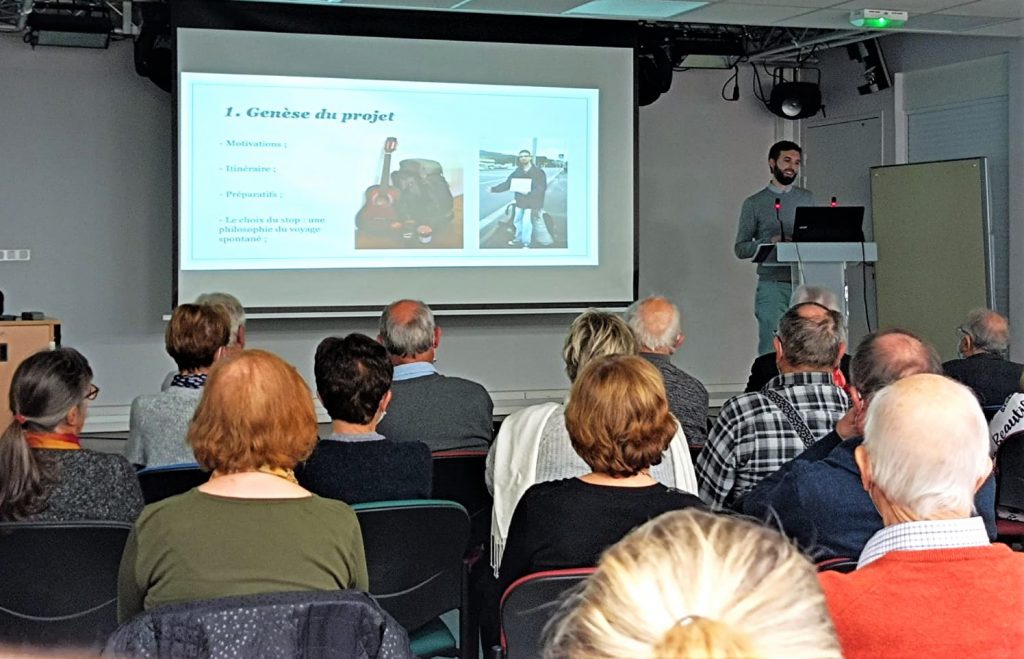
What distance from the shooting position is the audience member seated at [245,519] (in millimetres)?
2053

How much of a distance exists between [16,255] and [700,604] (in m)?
8.02

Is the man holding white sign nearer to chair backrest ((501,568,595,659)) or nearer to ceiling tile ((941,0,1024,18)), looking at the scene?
ceiling tile ((941,0,1024,18))

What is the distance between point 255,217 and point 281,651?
6.22m

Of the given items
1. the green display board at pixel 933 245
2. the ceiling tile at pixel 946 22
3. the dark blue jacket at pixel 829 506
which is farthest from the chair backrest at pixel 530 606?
the green display board at pixel 933 245

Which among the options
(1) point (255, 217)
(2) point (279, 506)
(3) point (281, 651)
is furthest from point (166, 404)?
(1) point (255, 217)

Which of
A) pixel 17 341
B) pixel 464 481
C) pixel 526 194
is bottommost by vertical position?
pixel 464 481

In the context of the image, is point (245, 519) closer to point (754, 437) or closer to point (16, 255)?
point (754, 437)

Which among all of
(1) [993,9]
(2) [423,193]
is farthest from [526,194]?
(1) [993,9]

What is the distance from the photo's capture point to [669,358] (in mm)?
4348

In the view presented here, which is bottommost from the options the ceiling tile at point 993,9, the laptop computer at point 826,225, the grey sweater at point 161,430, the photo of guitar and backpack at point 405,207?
the grey sweater at point 161,430

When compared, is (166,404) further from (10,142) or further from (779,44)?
(779,44)

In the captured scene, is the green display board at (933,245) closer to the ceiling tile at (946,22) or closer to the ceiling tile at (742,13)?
the ceiling tile at (946,22)

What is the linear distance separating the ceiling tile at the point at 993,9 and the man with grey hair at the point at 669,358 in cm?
366

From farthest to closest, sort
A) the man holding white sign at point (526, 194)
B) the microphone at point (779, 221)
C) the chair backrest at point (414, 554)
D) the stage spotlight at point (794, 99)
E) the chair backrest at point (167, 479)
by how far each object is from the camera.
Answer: the stage spotlight at point (794, 99)
the man holding white sign at point (526, 194)
the microphone at point (779, 221)
the chair backrest at point (167, 479)
the chair backrest at point (414, 554)
